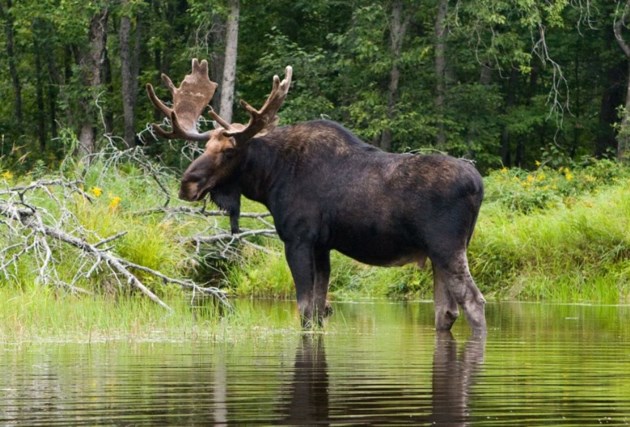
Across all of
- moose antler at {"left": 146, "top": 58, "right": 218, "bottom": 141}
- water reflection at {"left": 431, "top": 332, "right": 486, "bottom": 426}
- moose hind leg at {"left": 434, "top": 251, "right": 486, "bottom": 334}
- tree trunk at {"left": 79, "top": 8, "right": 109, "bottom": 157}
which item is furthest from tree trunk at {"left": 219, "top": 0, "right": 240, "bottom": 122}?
water reflection at {"left": 431, "top": 332, "right": 486, "bottom": 426}

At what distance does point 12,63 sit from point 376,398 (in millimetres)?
40668

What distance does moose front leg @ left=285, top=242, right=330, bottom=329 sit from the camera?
13.6m

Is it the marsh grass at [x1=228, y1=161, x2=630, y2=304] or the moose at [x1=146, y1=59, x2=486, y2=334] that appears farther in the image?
the marsh grass at [x1=228, y1=161, x2=630, y2=304]

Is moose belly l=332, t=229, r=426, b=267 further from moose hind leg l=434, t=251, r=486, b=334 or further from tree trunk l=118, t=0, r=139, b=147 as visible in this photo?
tree trunk l=118, t=0, r=139, b=147

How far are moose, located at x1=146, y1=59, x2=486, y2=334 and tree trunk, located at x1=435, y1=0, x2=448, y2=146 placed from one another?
756 inches

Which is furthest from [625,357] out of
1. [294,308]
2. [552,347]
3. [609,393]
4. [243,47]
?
[243,47]

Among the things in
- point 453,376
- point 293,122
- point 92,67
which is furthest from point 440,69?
point 453,376

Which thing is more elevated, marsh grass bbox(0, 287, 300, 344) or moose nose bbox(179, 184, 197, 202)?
moose nose bbox(179, 184, 197, 202)

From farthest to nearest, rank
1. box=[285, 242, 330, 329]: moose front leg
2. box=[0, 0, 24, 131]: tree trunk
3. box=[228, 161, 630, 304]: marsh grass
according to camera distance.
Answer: box=[0, 0, 24, 131]: tree trunk < box=[228, 161, 630, 304]: marsh grass < box=[285, 242, 330, 329]: moose front leg

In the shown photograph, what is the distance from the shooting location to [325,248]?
14.0m

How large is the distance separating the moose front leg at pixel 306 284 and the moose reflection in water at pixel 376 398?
3294mm

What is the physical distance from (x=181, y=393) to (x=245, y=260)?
13249 mm

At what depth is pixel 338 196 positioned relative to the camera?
45.1ft

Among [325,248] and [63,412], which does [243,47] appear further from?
[63,412]
